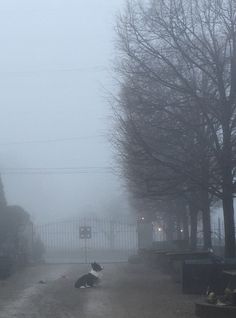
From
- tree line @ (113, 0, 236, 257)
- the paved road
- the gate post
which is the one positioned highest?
tree line @ (113, 0, 236, 257)

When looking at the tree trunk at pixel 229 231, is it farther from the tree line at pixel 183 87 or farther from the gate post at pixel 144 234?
the gate post at pixel 144 234

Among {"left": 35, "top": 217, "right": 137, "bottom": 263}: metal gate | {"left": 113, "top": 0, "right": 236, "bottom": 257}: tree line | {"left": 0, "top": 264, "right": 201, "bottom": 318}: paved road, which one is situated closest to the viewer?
{"left": 0, "top": 264, "right": 201, "bottom": 318}: paved road

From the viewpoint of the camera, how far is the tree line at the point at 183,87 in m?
26.2

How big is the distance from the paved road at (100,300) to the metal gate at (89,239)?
37046mm

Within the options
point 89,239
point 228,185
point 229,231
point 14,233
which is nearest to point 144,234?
point 89,239

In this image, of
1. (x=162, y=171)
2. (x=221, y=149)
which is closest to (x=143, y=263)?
(x=162, y=171)

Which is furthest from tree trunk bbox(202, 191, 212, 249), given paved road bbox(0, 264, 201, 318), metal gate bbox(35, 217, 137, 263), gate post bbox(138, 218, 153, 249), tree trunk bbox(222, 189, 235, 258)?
metal gate bbox(35, 217, 137, 263)

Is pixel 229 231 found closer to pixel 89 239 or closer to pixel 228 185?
pixel 228 185

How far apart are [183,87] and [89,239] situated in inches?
1905

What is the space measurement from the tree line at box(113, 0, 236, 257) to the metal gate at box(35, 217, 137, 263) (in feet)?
133

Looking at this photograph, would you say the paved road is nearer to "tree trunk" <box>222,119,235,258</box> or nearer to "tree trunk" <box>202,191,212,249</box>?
"tree trunk" <box>222,119,235,258</box>

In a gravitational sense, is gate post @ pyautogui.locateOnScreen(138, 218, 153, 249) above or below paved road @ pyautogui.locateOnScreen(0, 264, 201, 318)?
above

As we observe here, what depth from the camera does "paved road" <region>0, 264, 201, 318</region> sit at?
19.4 meters

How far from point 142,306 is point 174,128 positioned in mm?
8297
